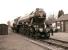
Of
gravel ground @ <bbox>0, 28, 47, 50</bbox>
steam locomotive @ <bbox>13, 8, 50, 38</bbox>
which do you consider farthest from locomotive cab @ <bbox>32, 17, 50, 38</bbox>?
gravel ground @ <bbox>0, 28, 47, 50</bbox>

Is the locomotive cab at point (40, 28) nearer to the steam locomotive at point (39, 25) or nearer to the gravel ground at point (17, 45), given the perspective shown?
the steam locomotive at point (39, 25)

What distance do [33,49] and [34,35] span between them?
34.2 ft

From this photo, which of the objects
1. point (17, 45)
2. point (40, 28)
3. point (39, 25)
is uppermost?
point (39, 25)

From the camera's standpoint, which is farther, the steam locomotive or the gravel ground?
the steam locomotive

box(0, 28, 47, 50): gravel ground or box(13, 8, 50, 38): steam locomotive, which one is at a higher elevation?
box(13, 8, 50, 38): steam locomotive

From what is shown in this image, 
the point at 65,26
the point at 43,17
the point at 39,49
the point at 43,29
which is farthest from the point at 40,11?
the point at 65,26

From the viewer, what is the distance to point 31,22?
2298 cm

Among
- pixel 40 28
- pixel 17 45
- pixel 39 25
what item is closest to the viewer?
pixel 17 45

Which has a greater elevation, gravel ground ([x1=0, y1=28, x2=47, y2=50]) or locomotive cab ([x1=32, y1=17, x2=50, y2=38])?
locomotive cab ([x1=32, y1=17, x2=50, y2=38])

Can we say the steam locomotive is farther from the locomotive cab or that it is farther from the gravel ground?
the gravel ground

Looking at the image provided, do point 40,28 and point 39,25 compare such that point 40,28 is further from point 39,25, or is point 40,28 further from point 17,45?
point 17,45

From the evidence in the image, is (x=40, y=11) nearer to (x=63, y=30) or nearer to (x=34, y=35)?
(x=34, y=35)

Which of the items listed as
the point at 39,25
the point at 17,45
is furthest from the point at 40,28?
the point at 17,45

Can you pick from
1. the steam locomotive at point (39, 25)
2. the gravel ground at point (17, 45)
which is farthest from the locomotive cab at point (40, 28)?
the gravel ground at point (17, 45)
